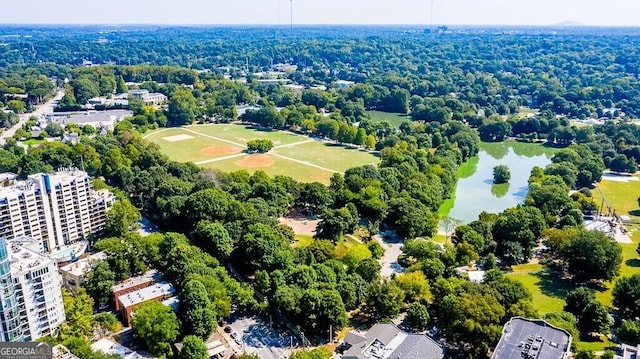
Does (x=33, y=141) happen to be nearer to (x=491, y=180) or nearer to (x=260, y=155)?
(x=260, y=155)

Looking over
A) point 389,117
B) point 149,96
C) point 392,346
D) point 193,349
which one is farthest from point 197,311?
point 149,96

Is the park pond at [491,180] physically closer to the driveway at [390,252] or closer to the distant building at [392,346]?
the driveway at [390,252]

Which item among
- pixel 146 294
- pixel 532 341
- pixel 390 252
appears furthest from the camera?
pixel 390 252

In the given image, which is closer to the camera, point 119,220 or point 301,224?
point 119,220

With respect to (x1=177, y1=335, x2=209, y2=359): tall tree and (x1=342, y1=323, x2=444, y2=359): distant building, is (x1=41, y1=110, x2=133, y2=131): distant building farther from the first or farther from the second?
(x1=342, y1=323, x2=444, y2=359): distant building

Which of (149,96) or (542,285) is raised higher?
(149,96)

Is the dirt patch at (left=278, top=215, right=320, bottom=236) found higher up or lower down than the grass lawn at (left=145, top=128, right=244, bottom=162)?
lower down

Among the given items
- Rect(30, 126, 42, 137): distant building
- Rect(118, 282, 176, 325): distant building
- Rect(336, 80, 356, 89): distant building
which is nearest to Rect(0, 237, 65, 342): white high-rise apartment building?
Rect(118, 282, 176, 325): distant building
